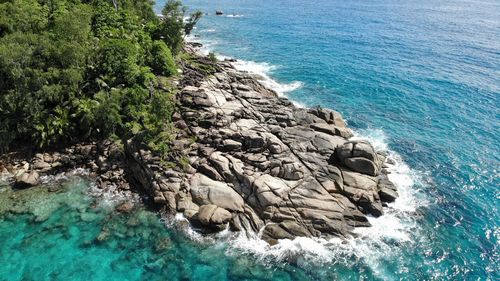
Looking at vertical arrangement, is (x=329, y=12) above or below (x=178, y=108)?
above

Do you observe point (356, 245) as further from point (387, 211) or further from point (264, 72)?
point (264, 72)

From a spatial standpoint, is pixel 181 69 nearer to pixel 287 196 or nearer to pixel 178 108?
pixel 178 108

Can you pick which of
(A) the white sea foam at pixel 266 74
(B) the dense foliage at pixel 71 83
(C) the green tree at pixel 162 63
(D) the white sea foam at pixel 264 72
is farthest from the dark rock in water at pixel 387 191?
(C) the green tree at pixel 162 63

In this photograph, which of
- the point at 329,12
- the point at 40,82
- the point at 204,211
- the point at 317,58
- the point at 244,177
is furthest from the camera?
the point at 329,12

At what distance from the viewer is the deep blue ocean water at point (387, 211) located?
34.2 meters

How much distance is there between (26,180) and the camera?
41.8 m

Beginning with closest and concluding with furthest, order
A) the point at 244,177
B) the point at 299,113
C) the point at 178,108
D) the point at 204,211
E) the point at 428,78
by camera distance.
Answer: the point at 204,211
the point at 244,177
the point at 178,108
the point at 299,113
the point at 428,78

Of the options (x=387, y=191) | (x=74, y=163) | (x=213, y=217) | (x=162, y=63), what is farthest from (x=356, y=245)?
(x=162, y=63)

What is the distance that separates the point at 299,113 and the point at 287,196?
1997 cm

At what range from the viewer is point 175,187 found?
41.8 m

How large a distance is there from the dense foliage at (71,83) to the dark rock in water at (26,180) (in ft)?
18.4

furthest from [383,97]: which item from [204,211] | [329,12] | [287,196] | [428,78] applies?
[329,12]

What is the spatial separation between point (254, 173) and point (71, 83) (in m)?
29.4

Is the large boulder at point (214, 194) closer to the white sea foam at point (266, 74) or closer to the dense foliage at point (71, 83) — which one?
the dense foliage at point (71, 83)
